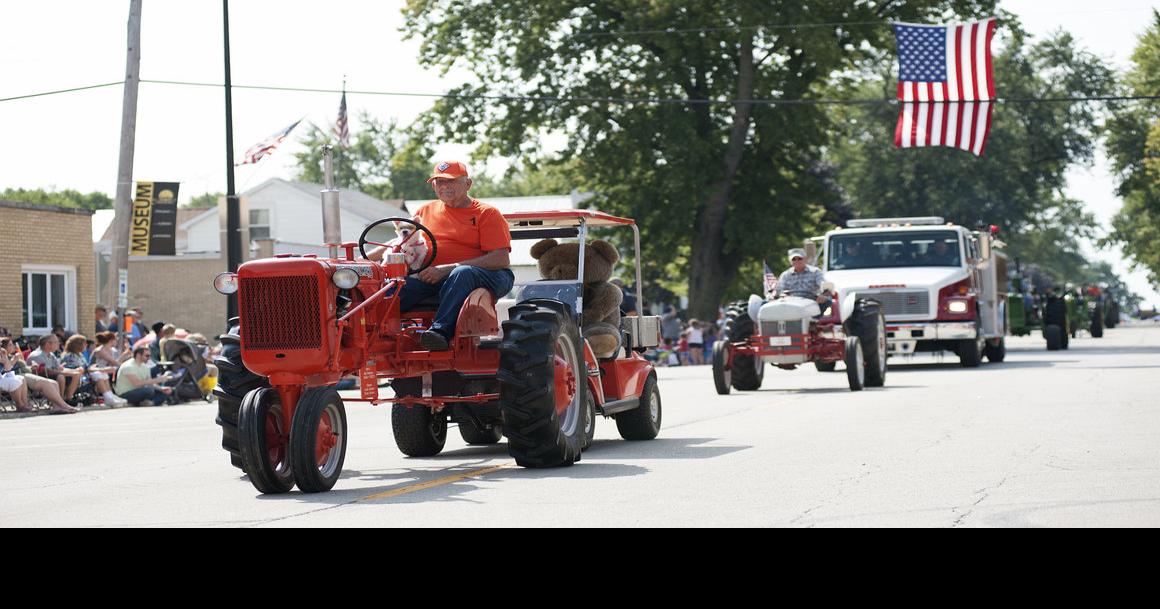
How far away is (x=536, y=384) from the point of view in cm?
1099

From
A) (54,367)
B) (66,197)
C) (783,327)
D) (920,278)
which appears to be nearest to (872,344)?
(783,327)

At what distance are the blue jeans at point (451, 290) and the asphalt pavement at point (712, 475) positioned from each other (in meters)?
1.14

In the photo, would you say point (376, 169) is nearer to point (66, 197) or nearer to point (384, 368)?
point (66, 197)

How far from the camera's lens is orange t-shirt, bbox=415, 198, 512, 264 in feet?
37.9

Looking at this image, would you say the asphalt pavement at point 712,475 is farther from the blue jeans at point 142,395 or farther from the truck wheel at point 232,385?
the blue jeans at point 142,395

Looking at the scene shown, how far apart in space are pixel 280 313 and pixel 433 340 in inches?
52.3

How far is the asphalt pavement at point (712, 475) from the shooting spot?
858 centimetres

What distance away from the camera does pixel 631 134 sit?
43.3 metres

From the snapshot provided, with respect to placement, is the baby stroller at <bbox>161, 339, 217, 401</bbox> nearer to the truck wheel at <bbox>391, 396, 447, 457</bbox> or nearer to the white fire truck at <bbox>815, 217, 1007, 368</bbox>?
the white fire truck at <bbox>815, 217, 1007, 368</bbox>

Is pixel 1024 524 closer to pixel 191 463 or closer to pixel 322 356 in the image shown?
pixel 322 356

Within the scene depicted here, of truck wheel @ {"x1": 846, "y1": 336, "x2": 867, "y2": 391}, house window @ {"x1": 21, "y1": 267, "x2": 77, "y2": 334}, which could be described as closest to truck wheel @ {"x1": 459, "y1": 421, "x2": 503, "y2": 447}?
truck wheel @ {"x1": 846, "y1": 336, "x2": 867, "y2": 391}

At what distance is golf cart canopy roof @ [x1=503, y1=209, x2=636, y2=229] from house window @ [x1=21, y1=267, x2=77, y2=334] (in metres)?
24.1
